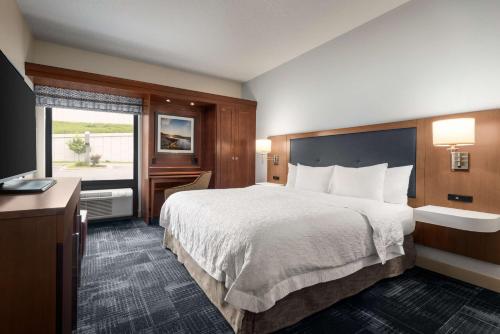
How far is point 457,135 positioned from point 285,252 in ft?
6.18

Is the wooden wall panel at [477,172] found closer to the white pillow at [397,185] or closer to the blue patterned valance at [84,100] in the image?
the white pillow at [397,185]

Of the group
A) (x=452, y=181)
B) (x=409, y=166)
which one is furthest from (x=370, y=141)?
(x=452, y=181)

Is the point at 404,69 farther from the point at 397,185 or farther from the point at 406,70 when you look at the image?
the point at 397,185

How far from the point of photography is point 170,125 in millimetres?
4805

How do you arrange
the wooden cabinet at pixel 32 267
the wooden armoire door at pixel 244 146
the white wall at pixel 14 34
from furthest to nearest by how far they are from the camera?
the wooden armoire door at pixel 244 146 → the white wall at pixel 14 34 → the wooden cabinet at pixel 32 267

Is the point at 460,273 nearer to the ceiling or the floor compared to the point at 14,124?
nearer to the floor

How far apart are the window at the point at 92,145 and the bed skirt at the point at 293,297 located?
296 centimetres

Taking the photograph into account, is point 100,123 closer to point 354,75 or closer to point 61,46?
point 61,46

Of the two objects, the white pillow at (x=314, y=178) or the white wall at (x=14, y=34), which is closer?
the white wall at (x=14, y=34)

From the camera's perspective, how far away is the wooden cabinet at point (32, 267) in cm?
95

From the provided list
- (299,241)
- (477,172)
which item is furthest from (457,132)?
(299,241)

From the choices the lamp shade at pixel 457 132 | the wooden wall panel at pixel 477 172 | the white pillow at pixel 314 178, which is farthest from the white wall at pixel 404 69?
the white pillow at pixel 314 178

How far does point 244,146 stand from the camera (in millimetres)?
5176

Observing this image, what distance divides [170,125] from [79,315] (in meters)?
3.58
